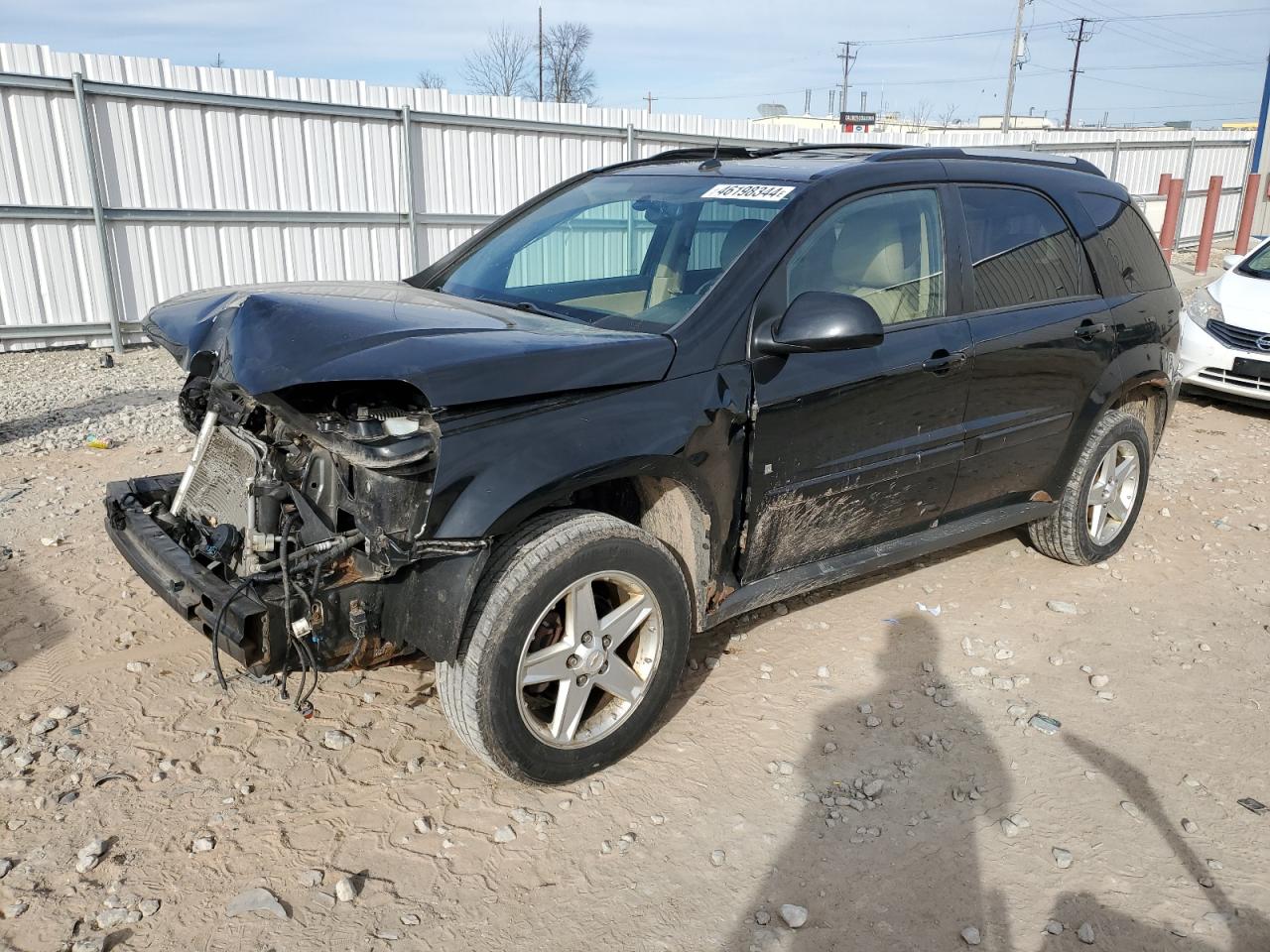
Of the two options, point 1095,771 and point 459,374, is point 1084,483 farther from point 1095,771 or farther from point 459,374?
point 459,374

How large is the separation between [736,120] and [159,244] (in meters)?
8.91

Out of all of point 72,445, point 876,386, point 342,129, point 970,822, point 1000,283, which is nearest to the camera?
point 970,822

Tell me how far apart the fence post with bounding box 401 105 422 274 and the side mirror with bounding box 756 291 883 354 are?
8.38 metres

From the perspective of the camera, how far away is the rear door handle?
369cm

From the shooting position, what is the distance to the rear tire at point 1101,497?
4.64 m

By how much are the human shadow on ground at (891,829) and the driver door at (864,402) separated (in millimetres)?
644

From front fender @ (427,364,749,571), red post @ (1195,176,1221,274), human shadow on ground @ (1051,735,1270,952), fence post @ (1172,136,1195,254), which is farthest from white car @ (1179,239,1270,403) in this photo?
fence post @ (1172,136,1195,254)

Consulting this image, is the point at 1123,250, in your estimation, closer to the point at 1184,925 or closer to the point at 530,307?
the point at 530,307

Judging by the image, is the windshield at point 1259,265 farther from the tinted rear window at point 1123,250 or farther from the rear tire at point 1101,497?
the rear tire at point 1101,497

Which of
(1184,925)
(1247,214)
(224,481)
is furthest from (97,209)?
(1247,214)

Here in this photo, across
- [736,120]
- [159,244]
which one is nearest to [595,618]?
[159,244]

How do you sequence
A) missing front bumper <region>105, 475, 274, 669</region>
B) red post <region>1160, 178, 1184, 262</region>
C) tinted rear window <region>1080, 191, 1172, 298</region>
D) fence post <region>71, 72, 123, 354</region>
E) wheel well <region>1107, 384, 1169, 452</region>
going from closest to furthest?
missing front bumper <region>105, 475, 274, 669</region> < tinted rear window <region>1080, 191, 1172, 298</region> < wheel well <region>1107, 384, 1169, 452</region> < fence post <region>71, 72, 123, 354</region> < red post <region>1160, 178, 1184, 262</region>

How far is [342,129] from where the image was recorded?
1063 cm

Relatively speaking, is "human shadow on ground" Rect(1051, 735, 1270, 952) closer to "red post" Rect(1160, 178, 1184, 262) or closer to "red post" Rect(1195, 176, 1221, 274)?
"red post" Rect(1160, 178, 1184, 262)
